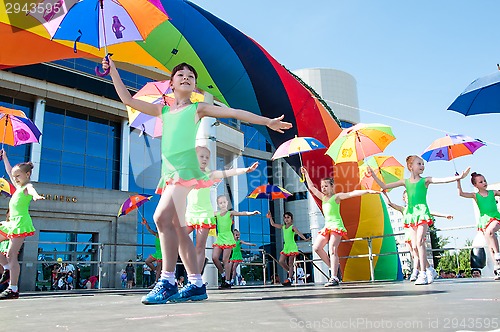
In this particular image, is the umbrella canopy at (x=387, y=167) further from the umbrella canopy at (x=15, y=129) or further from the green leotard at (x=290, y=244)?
the umbrella canopy at (x=15, y=129)

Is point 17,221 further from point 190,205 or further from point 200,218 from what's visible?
point 200,218

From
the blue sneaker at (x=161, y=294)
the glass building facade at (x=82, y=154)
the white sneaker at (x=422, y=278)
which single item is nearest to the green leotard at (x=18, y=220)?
the blue sneaker at (x=161, y=294)

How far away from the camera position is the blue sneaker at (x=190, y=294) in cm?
371

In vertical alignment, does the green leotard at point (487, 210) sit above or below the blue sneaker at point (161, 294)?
above

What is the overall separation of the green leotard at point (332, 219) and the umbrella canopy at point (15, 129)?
17.7 feet

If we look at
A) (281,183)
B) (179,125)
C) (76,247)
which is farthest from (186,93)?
(281,183)

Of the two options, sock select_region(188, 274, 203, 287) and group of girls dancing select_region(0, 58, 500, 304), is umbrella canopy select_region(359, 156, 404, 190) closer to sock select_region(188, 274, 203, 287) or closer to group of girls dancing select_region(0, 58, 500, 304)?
group of girls dancing select_region(0, 58, 500, 304)

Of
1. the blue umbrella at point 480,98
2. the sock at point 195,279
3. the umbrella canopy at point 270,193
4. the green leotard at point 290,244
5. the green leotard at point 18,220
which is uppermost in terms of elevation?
the blue umbrella at point 480,98

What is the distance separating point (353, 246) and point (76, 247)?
1438 centimetres

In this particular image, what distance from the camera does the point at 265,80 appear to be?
28.5ft

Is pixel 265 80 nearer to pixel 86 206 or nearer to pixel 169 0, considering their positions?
pixel 169 0

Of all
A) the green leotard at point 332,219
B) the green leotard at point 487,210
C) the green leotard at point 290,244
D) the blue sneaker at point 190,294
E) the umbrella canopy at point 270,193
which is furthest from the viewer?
the umbrella canopy at point 270,193

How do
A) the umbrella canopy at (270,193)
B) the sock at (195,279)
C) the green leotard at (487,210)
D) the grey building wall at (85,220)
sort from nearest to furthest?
the sock at (195,279) → the green leotard at (487,210) → the umbrella canopy at (270,193) → the grey building wall at (85,220)

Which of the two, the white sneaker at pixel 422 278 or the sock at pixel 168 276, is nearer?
the sock at pixel 168 276
